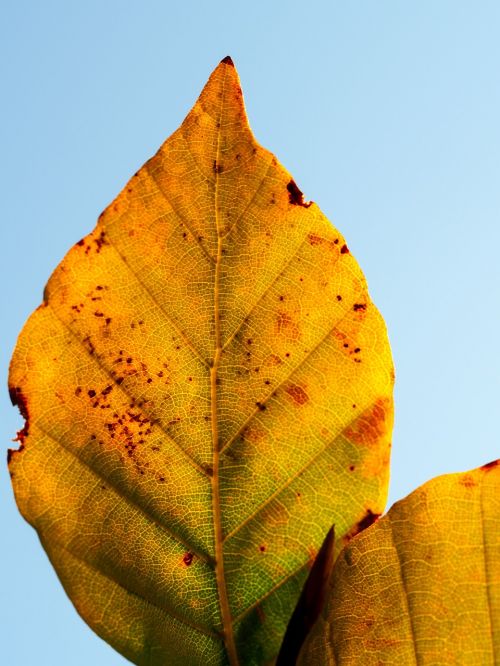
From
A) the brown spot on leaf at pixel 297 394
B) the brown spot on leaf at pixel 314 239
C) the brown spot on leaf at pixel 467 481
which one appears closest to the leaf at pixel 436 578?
the brown spot on leaf at pixel 467 481

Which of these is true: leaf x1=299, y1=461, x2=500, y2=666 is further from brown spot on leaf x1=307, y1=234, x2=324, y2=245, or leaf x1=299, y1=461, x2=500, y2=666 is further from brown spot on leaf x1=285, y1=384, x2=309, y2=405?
brown spot on leaf x1=307, y1=234, x2=324, y2=245

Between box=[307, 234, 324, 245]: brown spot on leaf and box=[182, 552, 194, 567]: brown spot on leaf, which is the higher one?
box=[307, 234, 324, 245]: brown spot on leaf

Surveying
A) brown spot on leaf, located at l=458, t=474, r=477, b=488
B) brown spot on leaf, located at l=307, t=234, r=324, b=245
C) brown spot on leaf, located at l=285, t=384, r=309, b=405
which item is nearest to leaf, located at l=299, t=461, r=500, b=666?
brown spot on leaf, located at l=458, t=474, r=477, b=488

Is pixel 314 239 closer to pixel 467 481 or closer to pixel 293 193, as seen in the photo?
pixel 293 193

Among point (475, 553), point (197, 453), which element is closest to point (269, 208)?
point (197, 453)

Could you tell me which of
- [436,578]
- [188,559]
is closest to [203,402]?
[188,559]

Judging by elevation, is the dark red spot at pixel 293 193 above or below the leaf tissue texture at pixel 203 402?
above

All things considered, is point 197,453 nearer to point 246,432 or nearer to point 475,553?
point 246,432

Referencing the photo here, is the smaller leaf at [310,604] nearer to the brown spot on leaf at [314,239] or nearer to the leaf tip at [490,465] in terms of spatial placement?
the leaf tip at [490,465]

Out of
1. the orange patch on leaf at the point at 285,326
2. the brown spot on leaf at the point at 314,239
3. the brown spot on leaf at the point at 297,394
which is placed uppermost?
the brown spot on leaf at the point at 314,239
